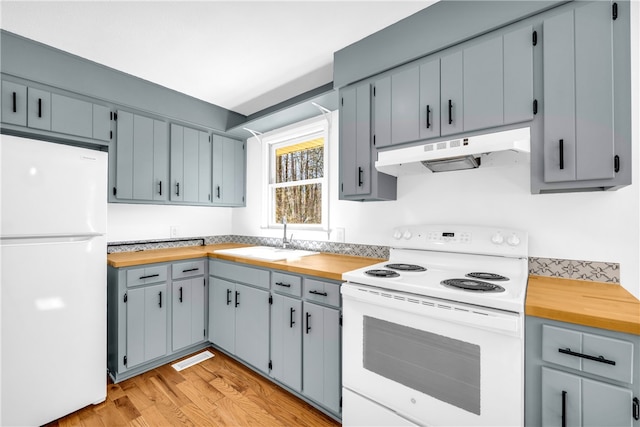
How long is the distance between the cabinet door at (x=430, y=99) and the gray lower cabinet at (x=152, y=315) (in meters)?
2.25

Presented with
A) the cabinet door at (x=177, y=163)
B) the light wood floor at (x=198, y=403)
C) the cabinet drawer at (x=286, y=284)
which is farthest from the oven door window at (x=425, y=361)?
the cabinet door at (x=177, y=163)

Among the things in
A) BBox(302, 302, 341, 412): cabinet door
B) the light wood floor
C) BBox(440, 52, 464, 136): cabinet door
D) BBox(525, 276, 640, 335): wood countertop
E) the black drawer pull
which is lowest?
the light wood floor

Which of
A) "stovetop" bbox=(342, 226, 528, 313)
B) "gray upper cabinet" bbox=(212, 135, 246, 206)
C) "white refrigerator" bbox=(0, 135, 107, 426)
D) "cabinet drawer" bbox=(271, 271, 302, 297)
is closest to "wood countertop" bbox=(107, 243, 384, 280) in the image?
"cabinet drawer" bbox=(271, 271, 302, 297)

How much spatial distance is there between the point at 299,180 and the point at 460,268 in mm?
1796

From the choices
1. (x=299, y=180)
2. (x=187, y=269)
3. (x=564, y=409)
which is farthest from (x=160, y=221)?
(x=564, y=409)

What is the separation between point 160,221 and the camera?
3.07 meters

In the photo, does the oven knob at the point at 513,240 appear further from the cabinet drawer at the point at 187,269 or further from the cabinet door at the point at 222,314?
the cabinet drawer at the point at 187,269

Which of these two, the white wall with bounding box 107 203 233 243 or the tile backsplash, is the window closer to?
the tile backsplash

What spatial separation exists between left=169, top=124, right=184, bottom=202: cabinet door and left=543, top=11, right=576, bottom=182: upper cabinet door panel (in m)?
2.94

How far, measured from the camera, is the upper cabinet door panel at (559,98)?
4.35ft

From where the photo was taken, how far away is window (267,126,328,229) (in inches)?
111

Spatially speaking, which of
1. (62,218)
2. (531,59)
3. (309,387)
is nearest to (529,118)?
(531,59)

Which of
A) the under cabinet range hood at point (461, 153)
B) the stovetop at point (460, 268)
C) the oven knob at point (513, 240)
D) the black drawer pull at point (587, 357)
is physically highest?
the under cabinet range hood at point (461, 153)

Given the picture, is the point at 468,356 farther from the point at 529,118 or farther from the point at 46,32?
the point at 46,32
